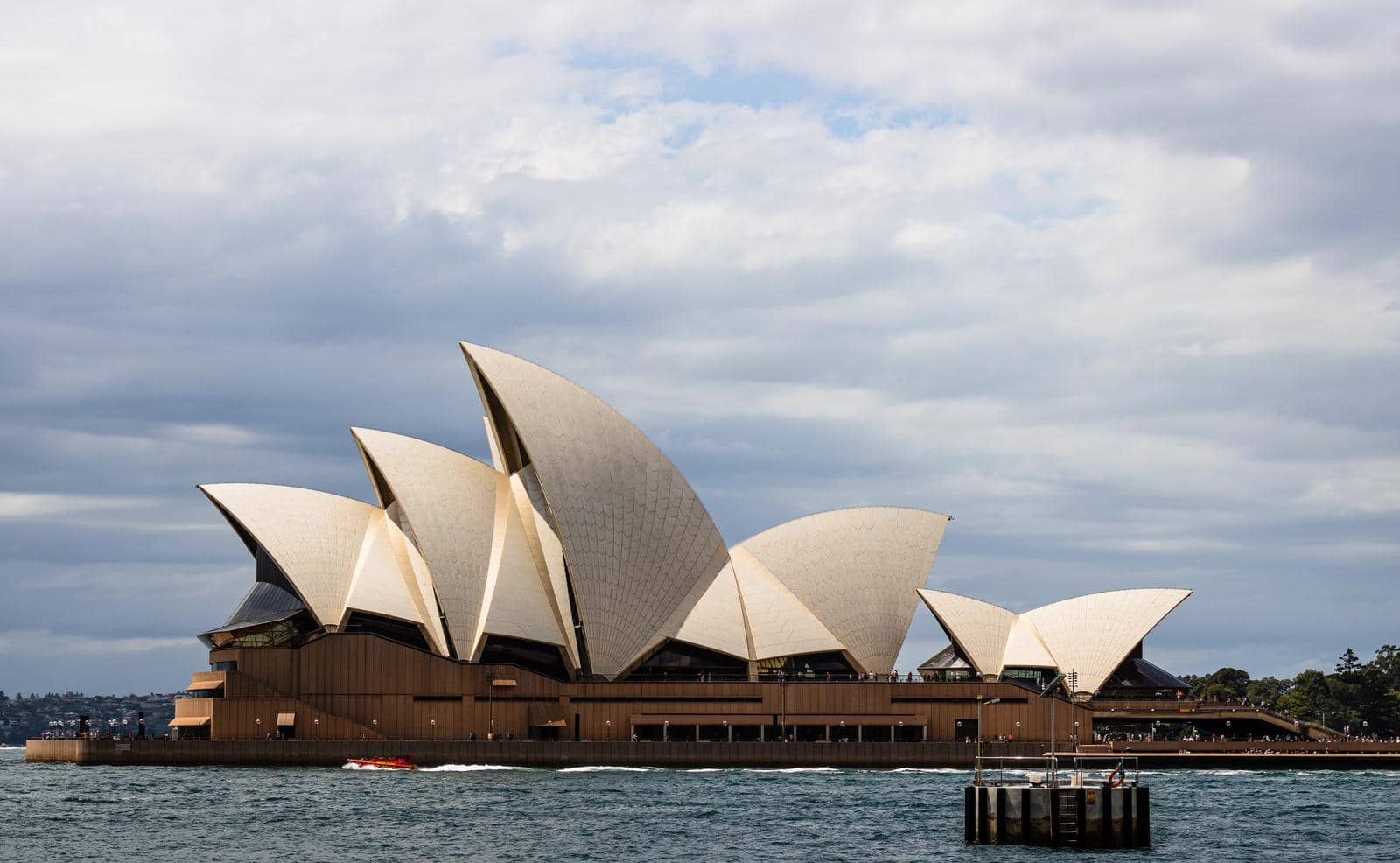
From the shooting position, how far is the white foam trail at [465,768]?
7956 centimetres

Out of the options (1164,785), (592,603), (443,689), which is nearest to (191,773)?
(443,689)

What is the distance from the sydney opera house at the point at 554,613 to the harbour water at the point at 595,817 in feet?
17.8

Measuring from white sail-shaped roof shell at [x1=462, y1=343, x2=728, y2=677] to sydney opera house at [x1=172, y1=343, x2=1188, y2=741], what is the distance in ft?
0.35

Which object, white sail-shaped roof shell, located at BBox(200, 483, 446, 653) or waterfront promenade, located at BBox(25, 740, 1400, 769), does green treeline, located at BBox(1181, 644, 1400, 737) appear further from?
white sail-shaped roof shell, located at BBox(200, 483, 446, 653)

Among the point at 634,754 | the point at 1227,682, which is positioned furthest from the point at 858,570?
the point at 1227,682

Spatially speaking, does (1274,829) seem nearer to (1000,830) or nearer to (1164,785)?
(1000,830)

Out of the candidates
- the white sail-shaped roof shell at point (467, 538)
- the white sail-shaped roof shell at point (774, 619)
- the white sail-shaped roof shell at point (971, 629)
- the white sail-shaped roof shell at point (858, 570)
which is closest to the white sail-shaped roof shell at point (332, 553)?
the white sail-shaped roof shell at point (467, 538)

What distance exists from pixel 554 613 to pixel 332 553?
1088 cm

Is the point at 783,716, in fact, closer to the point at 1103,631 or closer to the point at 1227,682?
the point at 1103,631

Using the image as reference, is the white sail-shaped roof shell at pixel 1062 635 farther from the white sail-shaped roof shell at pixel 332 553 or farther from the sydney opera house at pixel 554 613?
the white sail-shaped roof shell at pixel 332 553

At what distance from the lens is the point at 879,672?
94062mm

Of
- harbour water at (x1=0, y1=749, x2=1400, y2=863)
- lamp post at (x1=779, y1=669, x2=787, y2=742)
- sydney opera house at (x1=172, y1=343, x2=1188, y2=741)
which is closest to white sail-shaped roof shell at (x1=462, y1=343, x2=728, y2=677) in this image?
sydney opera house at (x1=172, y1=343, x2=1188, y2=741)

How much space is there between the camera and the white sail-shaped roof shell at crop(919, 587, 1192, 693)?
9419cm

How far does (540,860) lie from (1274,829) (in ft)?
79.5
